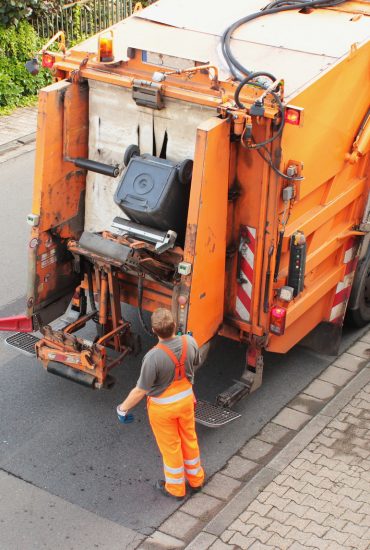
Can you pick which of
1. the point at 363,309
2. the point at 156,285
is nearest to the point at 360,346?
the point at 363,309

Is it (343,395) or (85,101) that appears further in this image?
(343,395)

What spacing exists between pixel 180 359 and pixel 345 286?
2.01 meters

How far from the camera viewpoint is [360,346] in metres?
7.52

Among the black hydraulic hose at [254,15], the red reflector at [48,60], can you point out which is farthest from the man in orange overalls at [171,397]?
the red reflector at [48,60]

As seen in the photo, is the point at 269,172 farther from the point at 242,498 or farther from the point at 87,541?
the point at 87,541

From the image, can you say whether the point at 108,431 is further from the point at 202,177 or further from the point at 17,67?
the point at 17,67

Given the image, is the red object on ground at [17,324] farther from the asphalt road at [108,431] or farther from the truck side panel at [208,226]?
the truck side panel at [208,226]

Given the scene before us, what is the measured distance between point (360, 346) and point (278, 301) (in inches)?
55.0

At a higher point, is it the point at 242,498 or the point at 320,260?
the point at 320,260

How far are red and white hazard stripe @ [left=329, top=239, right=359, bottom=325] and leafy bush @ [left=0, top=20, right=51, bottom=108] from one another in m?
6.24

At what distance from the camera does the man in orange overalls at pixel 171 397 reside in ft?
18.3

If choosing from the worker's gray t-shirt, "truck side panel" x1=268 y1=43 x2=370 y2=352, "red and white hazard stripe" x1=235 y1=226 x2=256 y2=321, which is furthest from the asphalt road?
the worker's gray t-shirt

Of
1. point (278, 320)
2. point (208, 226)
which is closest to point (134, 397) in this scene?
point (208, 226)

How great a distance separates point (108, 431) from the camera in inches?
258
